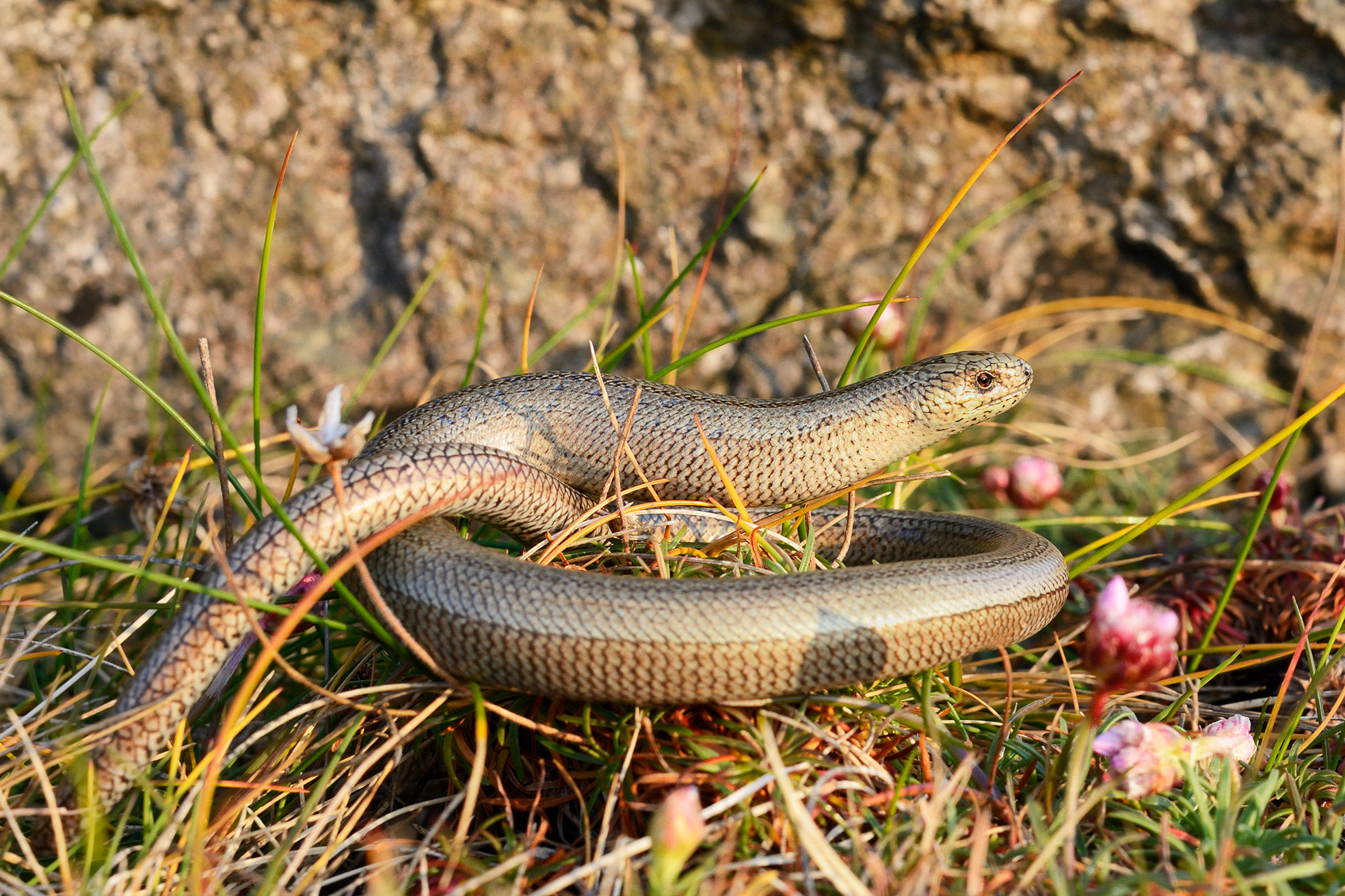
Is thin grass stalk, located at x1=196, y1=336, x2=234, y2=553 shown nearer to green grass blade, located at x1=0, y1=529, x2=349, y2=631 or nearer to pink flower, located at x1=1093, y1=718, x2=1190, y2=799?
green grass blade, located at x1=0, y1=529, x2=349, y2=631

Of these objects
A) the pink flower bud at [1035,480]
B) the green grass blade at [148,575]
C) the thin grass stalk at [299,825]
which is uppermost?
the green grass blade at [148,575]

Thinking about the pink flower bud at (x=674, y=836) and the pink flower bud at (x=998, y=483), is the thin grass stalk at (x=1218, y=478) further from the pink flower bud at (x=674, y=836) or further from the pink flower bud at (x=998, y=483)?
the pink flower bud at (x=674, y=836)

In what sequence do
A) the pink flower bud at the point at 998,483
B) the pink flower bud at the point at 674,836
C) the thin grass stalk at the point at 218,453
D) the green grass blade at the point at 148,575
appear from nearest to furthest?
the pink flower bud at the point at 674,836, the green grass blade at the point at 148,575, the thin grass stalk at the point at 218,453, the pink flower bud at the point at 998,483

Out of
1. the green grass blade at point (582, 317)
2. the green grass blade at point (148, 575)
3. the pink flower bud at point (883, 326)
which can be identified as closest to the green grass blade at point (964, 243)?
the pink flower bud at point (883, 326)

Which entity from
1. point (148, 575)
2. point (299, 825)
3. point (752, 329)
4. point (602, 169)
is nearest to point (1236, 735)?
point (752, 329)

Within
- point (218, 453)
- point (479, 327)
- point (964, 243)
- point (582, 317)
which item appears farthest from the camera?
point (964, 243)

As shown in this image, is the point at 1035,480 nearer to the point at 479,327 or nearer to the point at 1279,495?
the point at 1279,495
